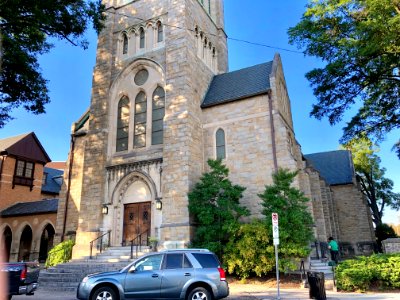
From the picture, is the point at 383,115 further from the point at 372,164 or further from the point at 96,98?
the point at 372,164

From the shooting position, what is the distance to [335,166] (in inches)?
1334

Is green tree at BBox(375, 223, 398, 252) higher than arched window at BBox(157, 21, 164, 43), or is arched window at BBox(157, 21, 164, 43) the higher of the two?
arched window at BBox(157, 21, 164, 43)

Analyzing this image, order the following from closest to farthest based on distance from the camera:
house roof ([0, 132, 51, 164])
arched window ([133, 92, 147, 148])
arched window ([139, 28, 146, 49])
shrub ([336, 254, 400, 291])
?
shrub ([336, 254, 400, 291]) < arched window ([133, 92, 147, 148]) < arched window ([139, 28, 146, 49]) < house roof ([0, 132, 51, 164])

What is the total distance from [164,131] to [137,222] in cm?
531

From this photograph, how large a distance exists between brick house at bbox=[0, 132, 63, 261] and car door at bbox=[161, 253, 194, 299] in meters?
20.1

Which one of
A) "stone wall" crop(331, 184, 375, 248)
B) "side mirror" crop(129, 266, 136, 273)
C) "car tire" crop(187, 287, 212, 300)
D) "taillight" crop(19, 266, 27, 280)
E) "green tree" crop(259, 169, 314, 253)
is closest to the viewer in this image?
"car tire" crop(187, 287, 212, 300)

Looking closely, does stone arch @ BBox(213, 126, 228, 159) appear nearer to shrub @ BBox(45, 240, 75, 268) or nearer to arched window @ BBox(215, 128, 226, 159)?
arched window @ BBox(215, 128, 226, 159)

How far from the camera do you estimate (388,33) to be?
46.9 feet

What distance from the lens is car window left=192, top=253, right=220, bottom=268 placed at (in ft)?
28.3

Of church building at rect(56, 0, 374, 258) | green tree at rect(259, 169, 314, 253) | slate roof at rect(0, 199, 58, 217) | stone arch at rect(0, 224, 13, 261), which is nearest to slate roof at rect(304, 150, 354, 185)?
church building at rect(56, 0, 374, 258)

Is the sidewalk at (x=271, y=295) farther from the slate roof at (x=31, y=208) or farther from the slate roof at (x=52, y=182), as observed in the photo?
the slate roof at (x=52, y=182)

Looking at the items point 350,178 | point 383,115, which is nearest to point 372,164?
point 350,178

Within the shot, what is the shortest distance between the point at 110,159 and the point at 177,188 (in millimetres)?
5743

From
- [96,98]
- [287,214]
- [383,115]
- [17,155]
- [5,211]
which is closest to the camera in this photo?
[287,214]
